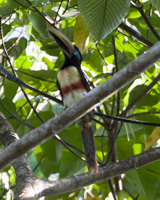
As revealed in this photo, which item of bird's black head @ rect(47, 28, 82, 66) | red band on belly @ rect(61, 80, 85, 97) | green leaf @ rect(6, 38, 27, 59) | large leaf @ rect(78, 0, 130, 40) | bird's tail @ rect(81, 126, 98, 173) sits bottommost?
bird's tail @ rect(81, 126, 98, 173)

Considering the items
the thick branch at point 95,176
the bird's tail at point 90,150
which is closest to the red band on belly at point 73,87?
the bird's tail at point 90,150

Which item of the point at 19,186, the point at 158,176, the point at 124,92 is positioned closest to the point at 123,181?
the point at 158,176

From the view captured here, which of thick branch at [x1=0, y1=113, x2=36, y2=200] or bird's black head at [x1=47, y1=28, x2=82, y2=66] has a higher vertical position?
bird's black head at [x1=47, y1=28, x2=82, y2=66]

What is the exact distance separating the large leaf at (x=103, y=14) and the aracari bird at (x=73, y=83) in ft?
2.08

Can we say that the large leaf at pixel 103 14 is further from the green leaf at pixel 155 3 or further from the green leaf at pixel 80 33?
the green leaf at pixel 80 33

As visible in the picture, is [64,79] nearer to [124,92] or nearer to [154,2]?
[124,92]

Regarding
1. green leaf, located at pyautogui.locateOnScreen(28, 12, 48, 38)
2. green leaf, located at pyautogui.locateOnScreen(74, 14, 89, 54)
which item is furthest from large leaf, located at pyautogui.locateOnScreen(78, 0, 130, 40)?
green leaf, located at pyautogui.locateOnScreen(28, 12, 48, 38)

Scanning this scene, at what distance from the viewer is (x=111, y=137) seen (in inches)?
128

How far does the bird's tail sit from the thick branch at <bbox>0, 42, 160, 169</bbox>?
696 mm

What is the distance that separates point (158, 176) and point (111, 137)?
1.60 ft

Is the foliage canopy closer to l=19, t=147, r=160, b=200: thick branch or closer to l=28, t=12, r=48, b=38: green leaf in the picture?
l=28, t=12, r=48, b=38: green leaf

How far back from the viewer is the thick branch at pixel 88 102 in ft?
6.10

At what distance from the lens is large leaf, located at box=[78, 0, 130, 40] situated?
2.27m

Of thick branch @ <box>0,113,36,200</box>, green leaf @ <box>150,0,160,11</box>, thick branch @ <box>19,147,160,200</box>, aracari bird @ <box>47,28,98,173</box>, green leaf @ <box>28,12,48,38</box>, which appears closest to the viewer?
green leaf @ <box>150,0,160,11</box>
